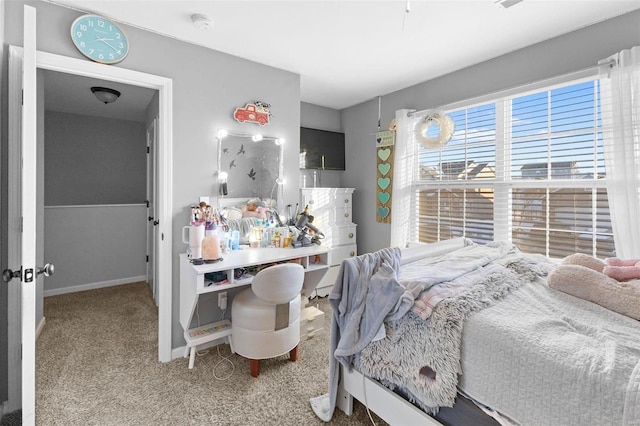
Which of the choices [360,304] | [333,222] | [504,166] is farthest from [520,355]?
[333,222]

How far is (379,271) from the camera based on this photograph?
1612 mm

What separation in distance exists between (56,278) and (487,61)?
17.5 feet

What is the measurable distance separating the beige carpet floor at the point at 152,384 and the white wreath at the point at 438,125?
2108 mm

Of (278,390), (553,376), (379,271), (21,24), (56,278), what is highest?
(21,24)

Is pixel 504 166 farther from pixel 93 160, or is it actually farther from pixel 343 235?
pixel 93 160

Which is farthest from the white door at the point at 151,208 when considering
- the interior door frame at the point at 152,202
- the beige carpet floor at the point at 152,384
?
the beige carpet floor at the point at 152,384

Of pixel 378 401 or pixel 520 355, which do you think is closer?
pixel 520 355

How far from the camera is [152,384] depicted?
6.66 ft

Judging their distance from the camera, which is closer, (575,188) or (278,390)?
(278,390)

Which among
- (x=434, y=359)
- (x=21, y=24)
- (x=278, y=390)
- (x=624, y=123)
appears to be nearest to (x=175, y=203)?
(x=21, y=24)

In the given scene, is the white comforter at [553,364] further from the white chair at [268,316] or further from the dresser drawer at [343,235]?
the dresser drawer at [343,235]

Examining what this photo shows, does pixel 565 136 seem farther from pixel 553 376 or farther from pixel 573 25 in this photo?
pixel 553 376

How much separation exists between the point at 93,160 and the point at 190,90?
9.75ft

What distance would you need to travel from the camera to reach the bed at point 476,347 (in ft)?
3.27
